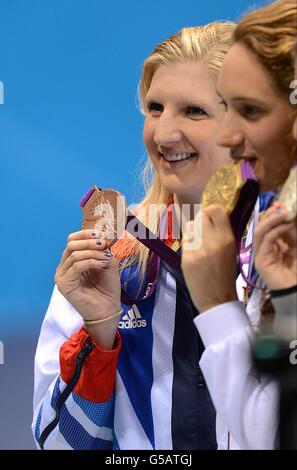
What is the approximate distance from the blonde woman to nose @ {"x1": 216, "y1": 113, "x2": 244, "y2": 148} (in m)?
0.48

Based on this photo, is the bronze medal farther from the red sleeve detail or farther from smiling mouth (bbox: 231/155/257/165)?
smiling mouth (bbox: 231/155/257/165)

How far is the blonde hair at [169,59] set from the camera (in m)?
2.04

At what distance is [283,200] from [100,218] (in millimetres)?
676

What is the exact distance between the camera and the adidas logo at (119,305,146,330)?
6.61 feet

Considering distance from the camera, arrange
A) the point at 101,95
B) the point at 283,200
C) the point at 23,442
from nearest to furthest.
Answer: the point at 283,200, the point at 23,442, the point at 101,95

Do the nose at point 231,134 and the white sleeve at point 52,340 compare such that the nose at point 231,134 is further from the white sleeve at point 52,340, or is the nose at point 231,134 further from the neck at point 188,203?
the white sleeve at point 52,340

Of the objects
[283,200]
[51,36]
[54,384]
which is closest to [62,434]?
[54,384]

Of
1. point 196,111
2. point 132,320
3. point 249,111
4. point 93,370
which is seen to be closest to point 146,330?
point 132,320

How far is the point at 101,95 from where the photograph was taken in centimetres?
379

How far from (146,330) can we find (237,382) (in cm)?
63

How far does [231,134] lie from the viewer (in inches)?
57.7

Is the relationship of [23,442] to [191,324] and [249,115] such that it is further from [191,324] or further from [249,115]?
[249,115]

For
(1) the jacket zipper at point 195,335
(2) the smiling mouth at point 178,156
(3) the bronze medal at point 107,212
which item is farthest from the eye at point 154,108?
(1) the jacket zipper at point 195,335

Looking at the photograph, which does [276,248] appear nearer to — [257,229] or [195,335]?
[257,229]
